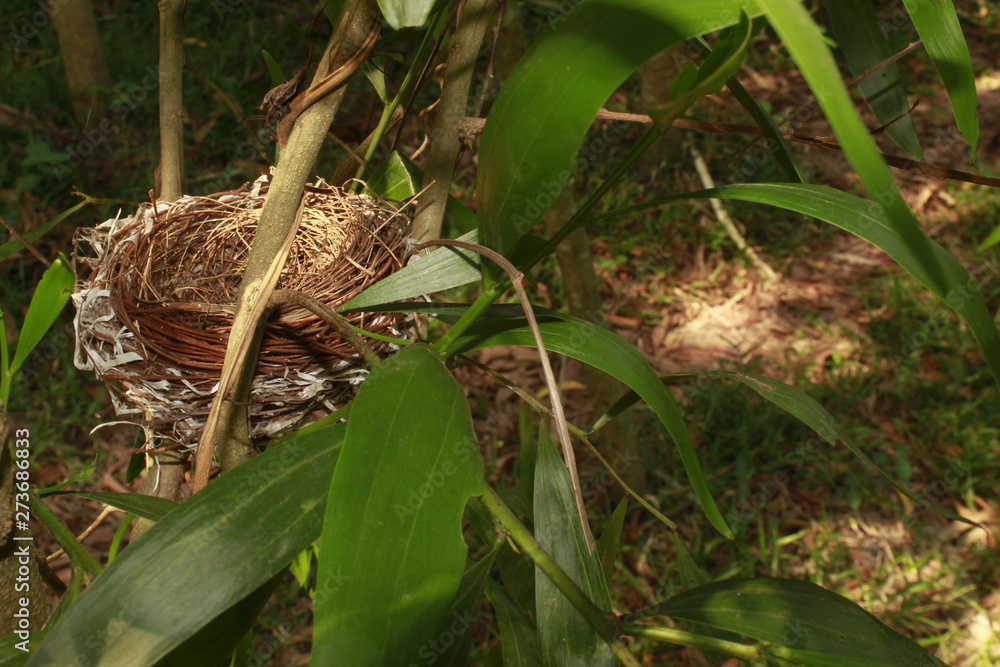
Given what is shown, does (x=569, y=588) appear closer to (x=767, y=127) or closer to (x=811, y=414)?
(x=811, y=414)

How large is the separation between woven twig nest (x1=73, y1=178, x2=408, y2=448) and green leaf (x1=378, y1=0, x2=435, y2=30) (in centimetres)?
32

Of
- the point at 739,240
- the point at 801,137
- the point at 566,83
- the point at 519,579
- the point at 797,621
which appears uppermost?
the point at 566,83

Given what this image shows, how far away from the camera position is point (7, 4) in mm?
2602

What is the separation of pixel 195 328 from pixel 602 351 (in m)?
0.40

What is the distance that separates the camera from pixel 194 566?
352 mm

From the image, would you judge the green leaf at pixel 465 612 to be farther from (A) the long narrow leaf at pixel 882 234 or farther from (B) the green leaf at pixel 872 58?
(B) the green leaf at pixel 872 58

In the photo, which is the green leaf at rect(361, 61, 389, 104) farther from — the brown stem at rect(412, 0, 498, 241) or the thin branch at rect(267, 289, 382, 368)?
the thin branch at rect(267, 289, 382, 368)

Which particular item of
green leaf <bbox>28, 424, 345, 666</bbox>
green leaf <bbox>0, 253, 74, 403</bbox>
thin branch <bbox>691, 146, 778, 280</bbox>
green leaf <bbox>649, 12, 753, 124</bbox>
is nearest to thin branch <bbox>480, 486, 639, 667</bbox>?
green leaf <bbox>28, 424, 345, 666</bbox>

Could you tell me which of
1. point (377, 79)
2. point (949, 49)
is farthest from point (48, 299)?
point (949, 49)

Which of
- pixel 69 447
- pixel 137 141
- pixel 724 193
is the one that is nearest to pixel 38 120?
pixel 137 141

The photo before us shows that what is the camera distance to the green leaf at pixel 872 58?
0.64 m

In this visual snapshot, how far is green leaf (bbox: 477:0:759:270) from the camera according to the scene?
1.15 feet

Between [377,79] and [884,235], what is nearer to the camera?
[884,235]

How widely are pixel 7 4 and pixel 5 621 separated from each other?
2.87 m
